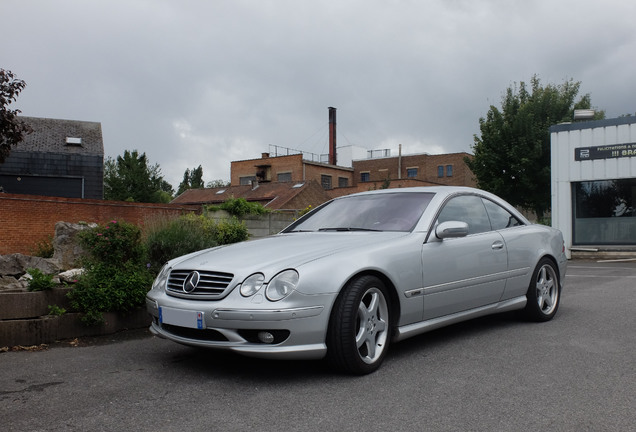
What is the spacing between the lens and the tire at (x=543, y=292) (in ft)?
19.6

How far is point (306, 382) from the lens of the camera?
12.9 ft

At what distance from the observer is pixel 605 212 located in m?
17.4

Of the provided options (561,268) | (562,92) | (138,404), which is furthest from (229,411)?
(562,92)

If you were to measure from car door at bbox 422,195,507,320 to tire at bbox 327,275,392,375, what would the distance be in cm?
52

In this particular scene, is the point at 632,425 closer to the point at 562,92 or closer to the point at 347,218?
the point at 347,218

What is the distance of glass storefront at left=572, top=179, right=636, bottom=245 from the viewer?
1702 centimetres

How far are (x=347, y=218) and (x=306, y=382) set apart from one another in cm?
189

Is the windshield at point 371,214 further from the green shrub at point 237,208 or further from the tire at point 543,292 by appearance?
the green shrub at point 237,208

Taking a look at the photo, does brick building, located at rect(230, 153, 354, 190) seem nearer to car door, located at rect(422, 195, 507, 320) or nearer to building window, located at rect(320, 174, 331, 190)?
building window, located at rect(320, 174, 331, 190)

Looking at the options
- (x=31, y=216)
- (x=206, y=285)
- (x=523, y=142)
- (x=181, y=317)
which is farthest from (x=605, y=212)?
(x=31, y=216)

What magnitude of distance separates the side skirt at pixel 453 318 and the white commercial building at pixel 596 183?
13090 millimetres

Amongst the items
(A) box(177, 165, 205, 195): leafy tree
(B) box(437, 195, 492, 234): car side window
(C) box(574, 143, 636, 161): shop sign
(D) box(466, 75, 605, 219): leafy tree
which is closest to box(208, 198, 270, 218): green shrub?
(B) box(437, 195, 492, 234): car side window

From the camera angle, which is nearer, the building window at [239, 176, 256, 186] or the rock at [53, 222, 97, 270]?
the rock at [53, 222, 97, 270]

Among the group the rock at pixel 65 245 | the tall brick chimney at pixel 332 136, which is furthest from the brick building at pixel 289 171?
the rock at pixel 65 245
